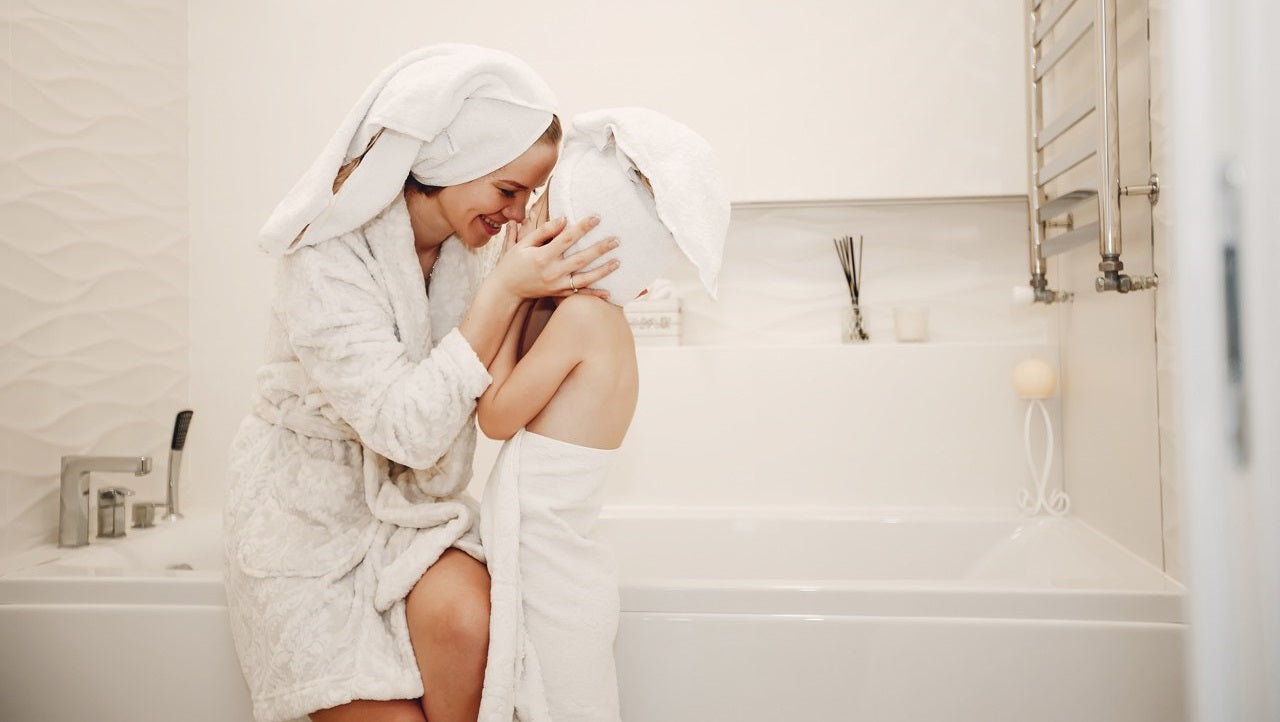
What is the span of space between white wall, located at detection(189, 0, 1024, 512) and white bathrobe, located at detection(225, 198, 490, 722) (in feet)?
3.71

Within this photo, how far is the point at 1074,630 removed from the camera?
4.12 ft

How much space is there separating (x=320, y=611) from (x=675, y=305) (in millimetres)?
1264

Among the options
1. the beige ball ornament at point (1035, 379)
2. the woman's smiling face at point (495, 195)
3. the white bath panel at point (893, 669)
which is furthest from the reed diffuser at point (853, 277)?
the woman's smiling face at point (495, 195)

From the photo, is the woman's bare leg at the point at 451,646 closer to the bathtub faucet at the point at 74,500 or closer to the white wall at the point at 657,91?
the bathtub faucet at the point at 74,500

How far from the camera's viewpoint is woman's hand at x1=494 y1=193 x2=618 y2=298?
1113mm

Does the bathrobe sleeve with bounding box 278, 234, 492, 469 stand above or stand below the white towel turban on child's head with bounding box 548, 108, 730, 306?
below

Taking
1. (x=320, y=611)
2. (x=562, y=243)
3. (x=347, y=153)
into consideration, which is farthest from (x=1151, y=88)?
(x=320, y=611)

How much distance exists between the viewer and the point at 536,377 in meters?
1.12

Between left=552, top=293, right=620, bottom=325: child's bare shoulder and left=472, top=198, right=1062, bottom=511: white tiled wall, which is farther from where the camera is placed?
left=472, top=198, right=1062, bottom=511: white tiled wall

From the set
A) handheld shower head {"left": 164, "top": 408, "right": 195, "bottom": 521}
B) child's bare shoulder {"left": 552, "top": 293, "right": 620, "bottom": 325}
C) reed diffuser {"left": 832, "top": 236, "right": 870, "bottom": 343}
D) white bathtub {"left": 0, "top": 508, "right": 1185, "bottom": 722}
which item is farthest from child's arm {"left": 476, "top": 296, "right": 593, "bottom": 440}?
reed diffuser {"left": 832, "top": 236, "right": 870, "bottom": 343}

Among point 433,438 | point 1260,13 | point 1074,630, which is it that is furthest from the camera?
point 1074,630

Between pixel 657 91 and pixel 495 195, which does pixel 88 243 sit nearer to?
pixel 495 195

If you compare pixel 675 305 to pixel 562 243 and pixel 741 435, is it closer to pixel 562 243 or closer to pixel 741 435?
pixel 741 435

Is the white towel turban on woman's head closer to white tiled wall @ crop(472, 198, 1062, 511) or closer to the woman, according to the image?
the woman
